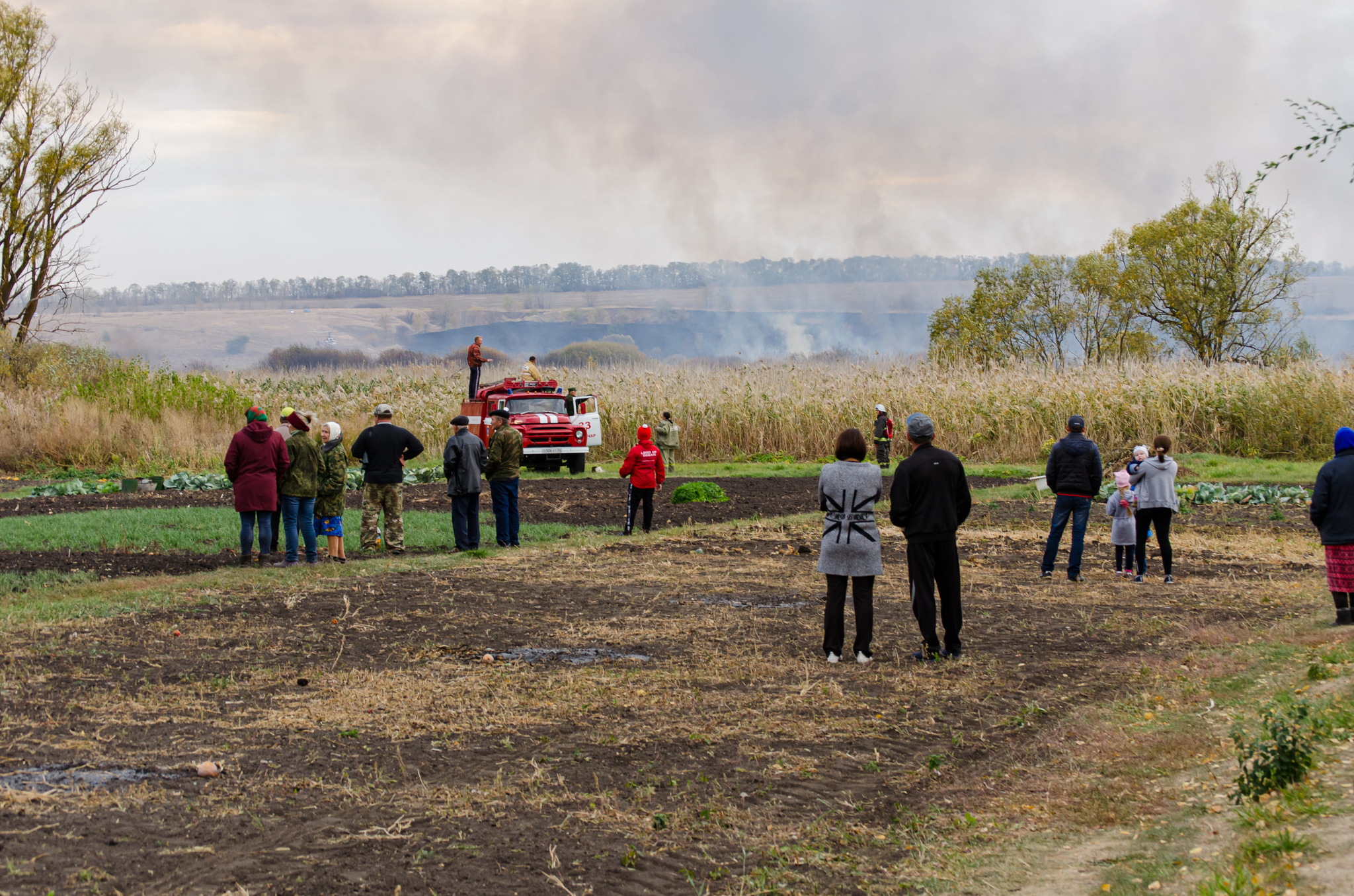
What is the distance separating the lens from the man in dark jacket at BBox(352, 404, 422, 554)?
14.6 m

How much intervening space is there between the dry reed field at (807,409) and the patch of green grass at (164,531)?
10.1 meters

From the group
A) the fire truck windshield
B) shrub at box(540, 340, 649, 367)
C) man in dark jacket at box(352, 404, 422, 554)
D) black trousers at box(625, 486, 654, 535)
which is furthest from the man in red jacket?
shrub at box(540, 340, 649, 367)

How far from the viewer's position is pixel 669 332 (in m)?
190

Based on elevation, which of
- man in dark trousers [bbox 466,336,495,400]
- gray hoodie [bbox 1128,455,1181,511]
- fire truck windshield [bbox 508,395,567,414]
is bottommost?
gray hoodie [bbox 1128,455,1181,511]

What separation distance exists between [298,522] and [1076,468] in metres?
9.04

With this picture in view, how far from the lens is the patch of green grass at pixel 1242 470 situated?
2644 cm

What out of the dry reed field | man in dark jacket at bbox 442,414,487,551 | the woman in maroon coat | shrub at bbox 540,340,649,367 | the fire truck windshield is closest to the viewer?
the woman in maroon coat

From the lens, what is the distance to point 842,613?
9.20 m

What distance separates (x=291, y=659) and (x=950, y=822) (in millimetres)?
5434

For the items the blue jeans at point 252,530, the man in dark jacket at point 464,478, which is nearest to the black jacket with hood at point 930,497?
the man in dark jacket at point 464,478

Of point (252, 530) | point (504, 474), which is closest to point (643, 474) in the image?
point (504, 474)

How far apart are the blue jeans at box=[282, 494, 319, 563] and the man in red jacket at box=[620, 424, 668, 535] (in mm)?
4731

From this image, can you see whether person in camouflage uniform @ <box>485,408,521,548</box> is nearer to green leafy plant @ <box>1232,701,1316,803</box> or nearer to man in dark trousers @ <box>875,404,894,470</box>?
green leafy plant @ <box>1232,701,1316,803</box>

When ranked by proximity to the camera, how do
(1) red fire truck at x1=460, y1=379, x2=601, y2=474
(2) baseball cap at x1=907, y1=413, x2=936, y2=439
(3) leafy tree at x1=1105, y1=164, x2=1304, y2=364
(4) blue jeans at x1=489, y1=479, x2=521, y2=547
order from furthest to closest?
1. (3) leafy tree at x1=1105, y1=164, x2=1304, y2=364
2. (1) red fire truck at x1=460, y1=379, x2=601, y2=474
3. (4) blue jeans at x1=489, y1=479, x2=521, y2=547
4. (2) baseball cap at x1=907, y1=413, x2=936, y2=439
